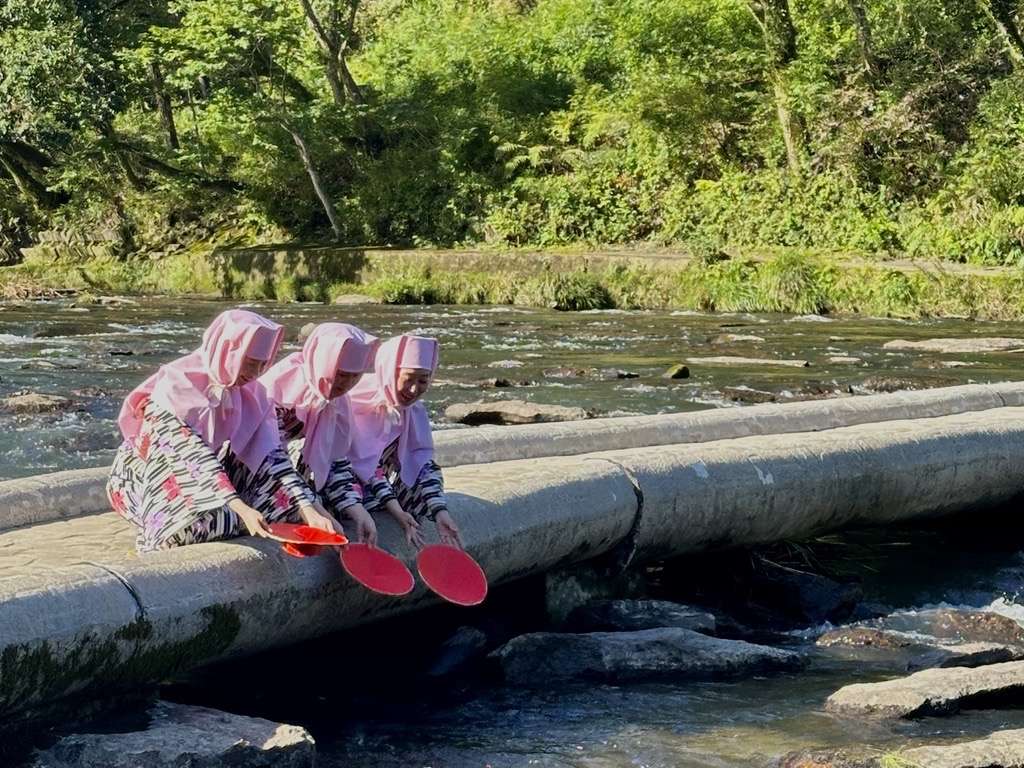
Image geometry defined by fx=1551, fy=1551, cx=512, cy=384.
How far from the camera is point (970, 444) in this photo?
27.0 ft

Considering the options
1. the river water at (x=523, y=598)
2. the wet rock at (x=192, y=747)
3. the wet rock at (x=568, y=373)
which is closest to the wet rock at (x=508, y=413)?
the river water at (x=523, y=598)

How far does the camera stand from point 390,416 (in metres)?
5.77

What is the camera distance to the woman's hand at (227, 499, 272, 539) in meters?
5.12

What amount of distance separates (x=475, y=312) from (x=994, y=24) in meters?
9.73

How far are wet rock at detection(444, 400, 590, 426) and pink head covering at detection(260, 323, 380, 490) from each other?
577 cm

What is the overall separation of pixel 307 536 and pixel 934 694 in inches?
87.7

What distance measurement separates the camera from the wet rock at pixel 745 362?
16016 millimetres

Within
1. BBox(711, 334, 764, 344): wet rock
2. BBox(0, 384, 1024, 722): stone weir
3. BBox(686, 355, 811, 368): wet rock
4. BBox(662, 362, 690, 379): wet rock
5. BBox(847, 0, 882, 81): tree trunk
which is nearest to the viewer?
BBox(0, 384, 1024, 722): stone weir

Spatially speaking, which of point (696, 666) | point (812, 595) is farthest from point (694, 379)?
point (696, 666)

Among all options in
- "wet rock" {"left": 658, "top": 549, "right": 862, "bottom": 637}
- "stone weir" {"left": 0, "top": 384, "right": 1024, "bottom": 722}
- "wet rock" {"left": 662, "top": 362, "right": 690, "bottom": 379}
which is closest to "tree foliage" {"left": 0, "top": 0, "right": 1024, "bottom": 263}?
"wet rock" {"left": 662, "top": 362, "right": 690, "bottom": 379}

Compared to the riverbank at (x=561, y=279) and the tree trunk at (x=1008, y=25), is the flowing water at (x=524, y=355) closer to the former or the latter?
the riverbank at (x=561, y=279)

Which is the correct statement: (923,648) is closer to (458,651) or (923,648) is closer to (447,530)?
(458,651)

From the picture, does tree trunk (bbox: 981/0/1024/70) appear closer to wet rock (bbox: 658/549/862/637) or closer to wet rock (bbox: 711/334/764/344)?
wet rock (bbox: 711/334/764/344)

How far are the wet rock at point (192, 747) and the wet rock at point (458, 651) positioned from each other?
1.44 m
